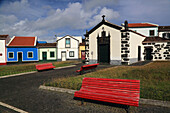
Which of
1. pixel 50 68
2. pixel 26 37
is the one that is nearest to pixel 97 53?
pixel 50 68

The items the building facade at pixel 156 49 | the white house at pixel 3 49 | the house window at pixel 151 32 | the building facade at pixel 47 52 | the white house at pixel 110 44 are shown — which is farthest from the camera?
the house window at pixel 151 32

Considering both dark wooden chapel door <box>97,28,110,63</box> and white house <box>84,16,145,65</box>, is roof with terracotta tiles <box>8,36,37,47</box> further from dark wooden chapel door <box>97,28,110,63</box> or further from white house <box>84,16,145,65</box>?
dark wooden chapel door <box>97,28,110,63</box>

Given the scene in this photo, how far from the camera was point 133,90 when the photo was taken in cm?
428

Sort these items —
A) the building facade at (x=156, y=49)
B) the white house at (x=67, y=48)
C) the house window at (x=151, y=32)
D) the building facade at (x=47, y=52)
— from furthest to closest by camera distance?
the house window at (x=151, y=32), the white house at (x=67, y=48), the building facade at (x=47, y=52), the building facade at (x=156, y=49)

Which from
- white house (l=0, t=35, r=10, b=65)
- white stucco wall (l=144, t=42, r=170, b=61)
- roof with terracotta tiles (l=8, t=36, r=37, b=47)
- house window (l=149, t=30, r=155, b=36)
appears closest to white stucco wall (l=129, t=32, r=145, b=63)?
white stucco wall (l=144, t=42, r=170, b=61)

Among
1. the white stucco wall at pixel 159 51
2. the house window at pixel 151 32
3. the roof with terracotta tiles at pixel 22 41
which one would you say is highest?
the house window at pixel 151 32

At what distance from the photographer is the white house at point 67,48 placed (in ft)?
104

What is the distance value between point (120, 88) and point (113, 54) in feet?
41.6

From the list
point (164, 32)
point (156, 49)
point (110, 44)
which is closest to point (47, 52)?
point (110, 44)

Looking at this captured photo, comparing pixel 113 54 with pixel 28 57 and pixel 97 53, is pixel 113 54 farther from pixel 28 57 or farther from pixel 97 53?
pixel 28 57

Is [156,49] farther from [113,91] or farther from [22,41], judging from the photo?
[22,41]

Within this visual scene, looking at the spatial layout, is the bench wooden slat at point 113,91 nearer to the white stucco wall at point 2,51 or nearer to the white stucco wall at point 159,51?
the white stucco wall at point 159,51

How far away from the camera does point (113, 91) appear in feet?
15.0

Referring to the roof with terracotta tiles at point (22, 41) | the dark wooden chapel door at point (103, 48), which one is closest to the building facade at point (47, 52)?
the roof with terracotta tiles at point (22, 41)
